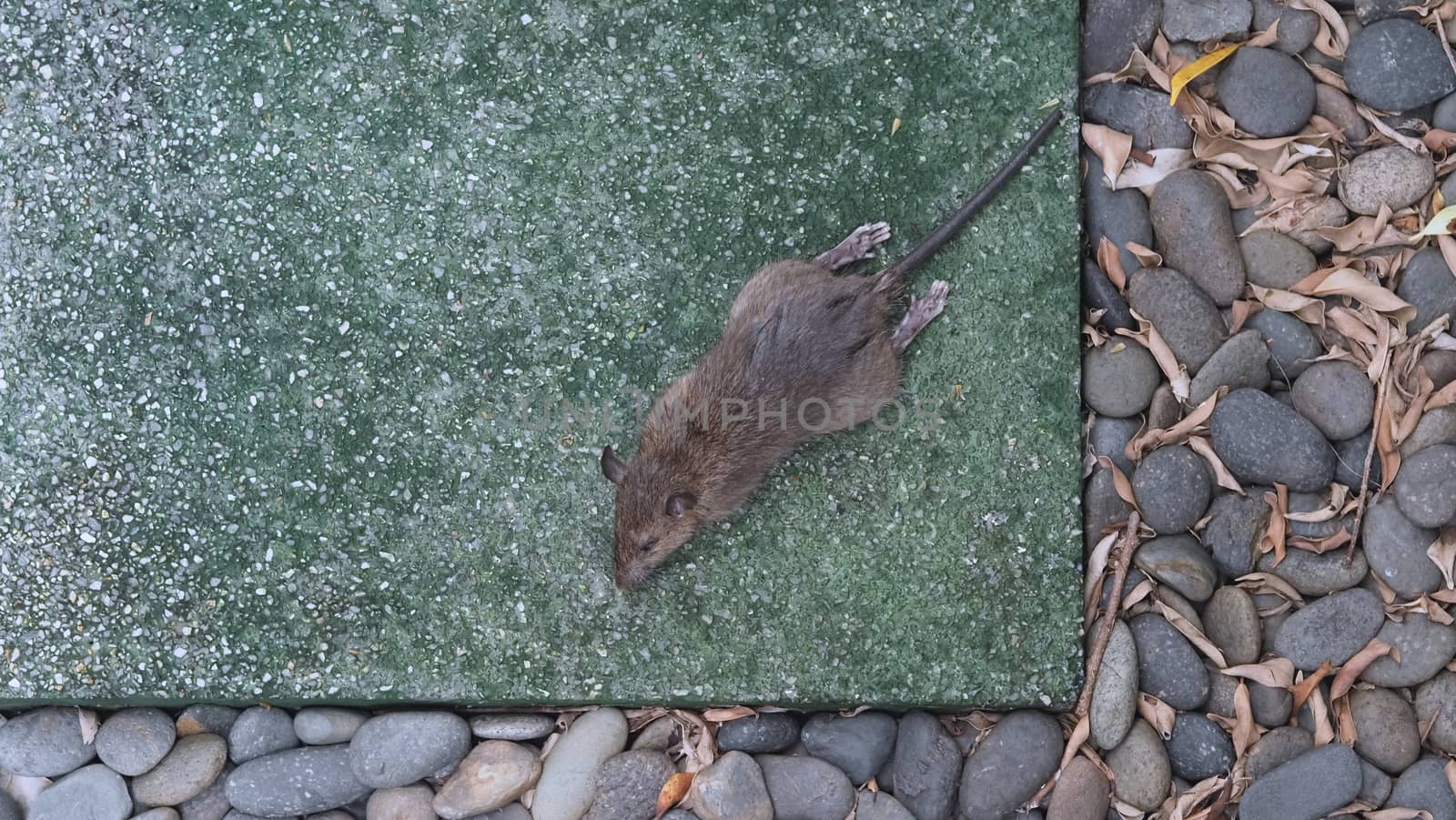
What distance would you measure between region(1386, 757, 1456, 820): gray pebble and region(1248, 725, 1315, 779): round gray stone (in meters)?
0.33

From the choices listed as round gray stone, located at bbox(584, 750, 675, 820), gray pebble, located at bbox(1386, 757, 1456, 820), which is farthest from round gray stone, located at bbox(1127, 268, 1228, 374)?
round gray stone, located at bbox(584, 750, 675, 820)

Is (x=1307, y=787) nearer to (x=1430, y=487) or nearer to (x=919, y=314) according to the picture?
(x=1430, y=487)

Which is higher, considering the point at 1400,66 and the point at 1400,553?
the point at 1400,66

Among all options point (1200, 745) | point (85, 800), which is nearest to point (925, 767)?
point (1200, 745)

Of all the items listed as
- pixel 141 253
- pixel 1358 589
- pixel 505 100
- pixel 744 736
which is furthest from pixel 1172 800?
pixel 141 253

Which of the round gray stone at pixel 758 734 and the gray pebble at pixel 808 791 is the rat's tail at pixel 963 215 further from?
the gray pebble at pixel 808 791

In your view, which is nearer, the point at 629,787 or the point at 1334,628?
the point at 1334,628

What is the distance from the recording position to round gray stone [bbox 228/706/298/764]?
414cm

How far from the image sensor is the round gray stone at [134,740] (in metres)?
4.13

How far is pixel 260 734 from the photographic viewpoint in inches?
163

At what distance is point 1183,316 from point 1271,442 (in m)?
0.56

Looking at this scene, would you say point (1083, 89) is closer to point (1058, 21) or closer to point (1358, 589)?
point (1058, 21)

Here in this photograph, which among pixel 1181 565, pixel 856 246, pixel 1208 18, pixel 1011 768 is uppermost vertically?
pixel 1208 18

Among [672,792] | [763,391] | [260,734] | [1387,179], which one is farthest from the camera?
[260,734]
